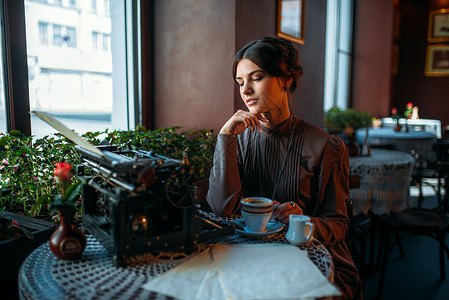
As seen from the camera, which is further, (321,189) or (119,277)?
(321,189)

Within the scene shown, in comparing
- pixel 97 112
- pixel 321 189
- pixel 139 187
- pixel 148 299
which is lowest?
pixel 148 299

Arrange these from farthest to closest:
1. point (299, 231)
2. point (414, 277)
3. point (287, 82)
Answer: point (414, 277)
point (287, 82)
point (299, 231)

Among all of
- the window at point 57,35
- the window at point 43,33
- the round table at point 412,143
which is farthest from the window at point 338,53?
the window at point 43,33

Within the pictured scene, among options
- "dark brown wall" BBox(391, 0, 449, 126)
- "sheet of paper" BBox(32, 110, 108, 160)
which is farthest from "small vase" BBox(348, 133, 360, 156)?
"dark brown wall" BBox(391, 0, 449, 126)

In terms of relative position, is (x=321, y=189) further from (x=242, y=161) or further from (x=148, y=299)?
(x=148, y=299)

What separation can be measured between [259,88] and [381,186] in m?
1.96

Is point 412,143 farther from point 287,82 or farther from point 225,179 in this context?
point 225,179

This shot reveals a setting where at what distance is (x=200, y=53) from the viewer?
2727 mm

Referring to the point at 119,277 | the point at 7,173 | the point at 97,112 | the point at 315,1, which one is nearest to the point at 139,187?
the point at 119,277

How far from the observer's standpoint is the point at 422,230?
2.54m

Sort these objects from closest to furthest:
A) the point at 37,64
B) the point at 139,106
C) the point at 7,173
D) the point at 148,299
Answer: the point at 148,299 → the point at 7,173 → the point at 37,64 → the point at 139,106

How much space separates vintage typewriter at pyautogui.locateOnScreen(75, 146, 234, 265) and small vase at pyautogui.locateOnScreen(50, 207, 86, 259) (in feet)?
0.24

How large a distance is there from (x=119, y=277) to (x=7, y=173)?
105cm

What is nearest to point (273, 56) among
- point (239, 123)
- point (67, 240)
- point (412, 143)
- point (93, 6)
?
point (239, 123)
